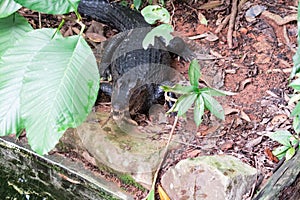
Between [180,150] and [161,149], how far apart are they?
9 centimetres

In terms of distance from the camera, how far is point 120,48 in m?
2.85

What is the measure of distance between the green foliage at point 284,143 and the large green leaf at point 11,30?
101 centimetres

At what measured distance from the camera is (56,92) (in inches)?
44.1

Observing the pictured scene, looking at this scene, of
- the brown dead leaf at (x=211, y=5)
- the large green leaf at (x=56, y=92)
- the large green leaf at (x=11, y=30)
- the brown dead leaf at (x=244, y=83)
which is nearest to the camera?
the large green leaf at (x=56, y=92)

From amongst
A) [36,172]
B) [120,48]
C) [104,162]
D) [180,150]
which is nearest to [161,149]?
[180,150]

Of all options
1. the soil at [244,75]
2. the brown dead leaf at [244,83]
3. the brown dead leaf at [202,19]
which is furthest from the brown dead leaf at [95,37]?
the brown dead leaf at [244,83]

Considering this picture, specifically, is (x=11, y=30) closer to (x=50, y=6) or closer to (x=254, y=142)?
(x=50, y=6)

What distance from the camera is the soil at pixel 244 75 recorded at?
6.36 feet

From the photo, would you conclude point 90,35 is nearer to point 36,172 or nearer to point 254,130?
point 36,172

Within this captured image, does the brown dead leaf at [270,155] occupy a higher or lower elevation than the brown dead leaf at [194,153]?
Answer: higher

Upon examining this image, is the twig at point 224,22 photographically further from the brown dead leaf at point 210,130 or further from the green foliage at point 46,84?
the green foliage at point 46,84

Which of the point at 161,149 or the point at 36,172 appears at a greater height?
the point at 161,149

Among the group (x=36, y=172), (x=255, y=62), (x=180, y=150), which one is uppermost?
(x=255, y=62)

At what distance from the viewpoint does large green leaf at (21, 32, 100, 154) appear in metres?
1.10
